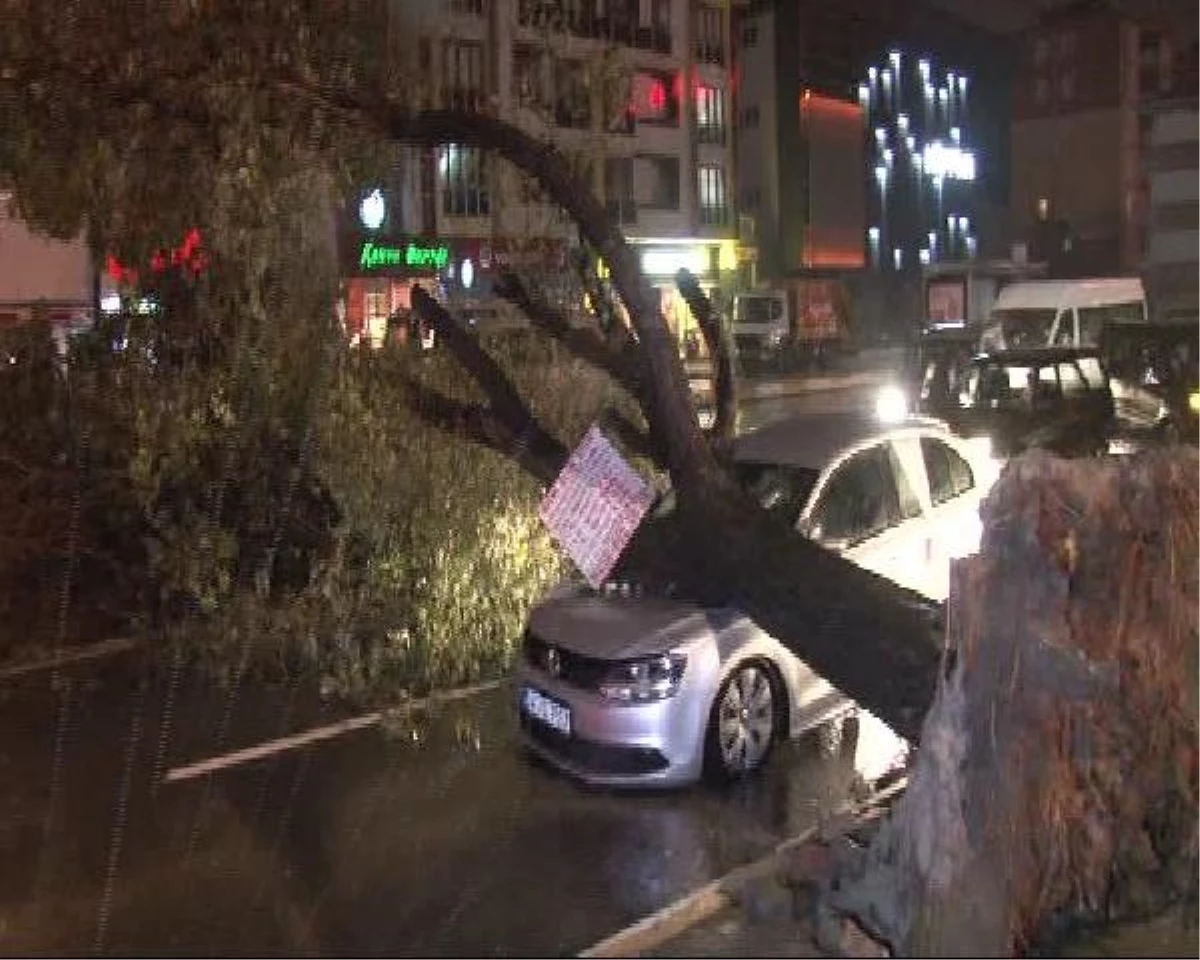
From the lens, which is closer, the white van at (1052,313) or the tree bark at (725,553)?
the tree bark at (725,553)

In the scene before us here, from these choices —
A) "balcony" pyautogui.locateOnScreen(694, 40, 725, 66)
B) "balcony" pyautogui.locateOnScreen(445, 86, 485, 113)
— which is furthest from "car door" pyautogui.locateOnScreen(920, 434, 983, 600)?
"balcony" pyautogui.locateOnScreen(694, 40, 725, 66)

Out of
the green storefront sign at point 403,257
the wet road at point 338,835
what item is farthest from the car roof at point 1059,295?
the wet road at point 338,835

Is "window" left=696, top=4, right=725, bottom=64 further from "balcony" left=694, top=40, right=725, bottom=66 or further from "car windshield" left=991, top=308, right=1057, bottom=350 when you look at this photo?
"car windshield" left=991, top=308, right=1057, bottom=350

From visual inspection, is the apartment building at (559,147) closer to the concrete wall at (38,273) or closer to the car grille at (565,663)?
the car grille at (565,663)

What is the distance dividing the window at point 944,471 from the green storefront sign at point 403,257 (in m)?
30.6

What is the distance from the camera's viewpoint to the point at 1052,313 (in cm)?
2659

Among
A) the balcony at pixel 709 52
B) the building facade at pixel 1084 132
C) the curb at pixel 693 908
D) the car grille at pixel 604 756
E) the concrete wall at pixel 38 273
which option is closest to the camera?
the curb at pixel 693 908

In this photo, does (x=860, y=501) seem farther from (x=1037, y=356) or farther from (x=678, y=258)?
(x=678, y=258)

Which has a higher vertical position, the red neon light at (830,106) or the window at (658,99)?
the red neon light at (830,106)

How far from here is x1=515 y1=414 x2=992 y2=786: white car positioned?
6.64m

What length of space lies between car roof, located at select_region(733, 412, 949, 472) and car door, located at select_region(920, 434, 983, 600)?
16cm

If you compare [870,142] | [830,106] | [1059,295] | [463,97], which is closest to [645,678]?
[463,97]

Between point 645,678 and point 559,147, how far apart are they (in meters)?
4.09

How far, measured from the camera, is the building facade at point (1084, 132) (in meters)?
67.1
